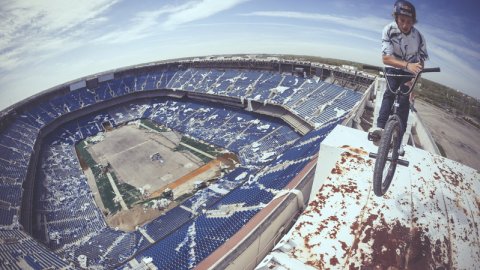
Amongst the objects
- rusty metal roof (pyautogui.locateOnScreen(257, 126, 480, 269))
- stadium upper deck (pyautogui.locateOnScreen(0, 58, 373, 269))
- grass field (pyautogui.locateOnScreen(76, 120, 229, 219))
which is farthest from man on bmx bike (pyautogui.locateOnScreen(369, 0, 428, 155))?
grass field (pyautogui.locateOnScreen(76, 120, 229, 219))

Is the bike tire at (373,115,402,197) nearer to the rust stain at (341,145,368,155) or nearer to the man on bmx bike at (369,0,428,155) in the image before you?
the man on bmx bike at (369,0,428,155)

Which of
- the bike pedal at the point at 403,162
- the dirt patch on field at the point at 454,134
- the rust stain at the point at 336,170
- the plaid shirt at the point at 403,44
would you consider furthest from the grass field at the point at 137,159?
the dirt patch on field at the point at 454,134

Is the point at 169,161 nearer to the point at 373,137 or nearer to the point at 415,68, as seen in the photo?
the point at 373,137

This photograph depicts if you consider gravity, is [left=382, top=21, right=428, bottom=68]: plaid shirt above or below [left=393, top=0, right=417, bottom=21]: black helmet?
below

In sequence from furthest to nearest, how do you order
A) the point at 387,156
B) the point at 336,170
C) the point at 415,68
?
the point at 336,170 < the point at 387,156 < the point at 415,68

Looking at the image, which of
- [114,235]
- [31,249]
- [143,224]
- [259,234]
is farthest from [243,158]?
[259,234]

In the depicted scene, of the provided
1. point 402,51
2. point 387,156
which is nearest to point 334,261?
point 387,156
